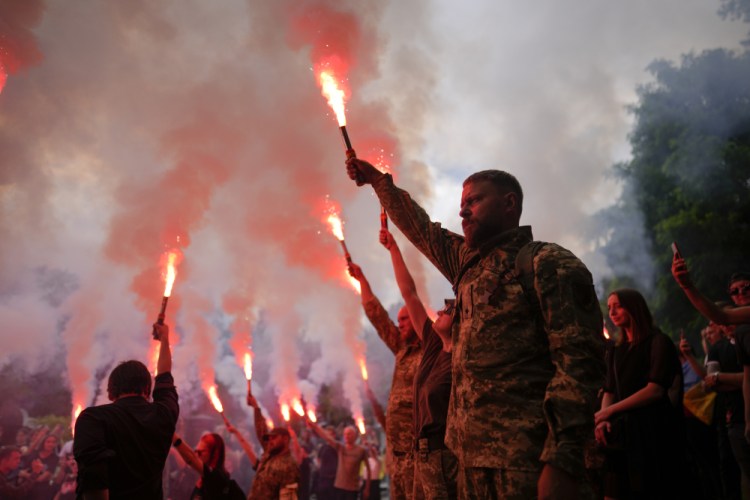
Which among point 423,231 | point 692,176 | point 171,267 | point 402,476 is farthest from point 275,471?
point 692,176

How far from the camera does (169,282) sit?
6.38m

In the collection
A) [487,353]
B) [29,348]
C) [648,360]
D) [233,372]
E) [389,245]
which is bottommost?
[487,353]

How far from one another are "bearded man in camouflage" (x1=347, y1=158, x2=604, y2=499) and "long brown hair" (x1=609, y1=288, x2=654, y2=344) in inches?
80.1

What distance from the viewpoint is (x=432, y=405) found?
4312 mm

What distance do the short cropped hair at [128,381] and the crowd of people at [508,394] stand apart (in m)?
0.01

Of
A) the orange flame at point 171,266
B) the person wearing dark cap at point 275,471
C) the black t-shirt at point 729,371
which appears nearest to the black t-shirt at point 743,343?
the black t-shirt at point 729,371

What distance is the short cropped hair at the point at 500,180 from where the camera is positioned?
3020mm

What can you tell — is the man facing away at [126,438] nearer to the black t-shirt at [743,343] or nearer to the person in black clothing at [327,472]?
the black t-shirt at [743,343]

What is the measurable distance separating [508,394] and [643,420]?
2.14 m

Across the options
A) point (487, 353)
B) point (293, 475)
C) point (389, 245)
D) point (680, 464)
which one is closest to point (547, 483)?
point (487, 353)

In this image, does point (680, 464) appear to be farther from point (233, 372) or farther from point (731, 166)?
point (233, 372)

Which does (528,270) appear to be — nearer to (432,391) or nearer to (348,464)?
(432,391)

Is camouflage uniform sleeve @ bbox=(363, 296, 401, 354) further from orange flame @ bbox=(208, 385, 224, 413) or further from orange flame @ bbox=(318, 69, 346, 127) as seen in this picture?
orange flame @ bbox=(208, 385, 224, 413)

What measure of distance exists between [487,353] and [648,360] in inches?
90.7
